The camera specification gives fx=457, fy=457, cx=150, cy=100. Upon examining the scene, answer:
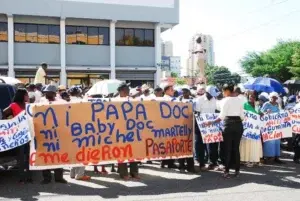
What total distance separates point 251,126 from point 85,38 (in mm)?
24659

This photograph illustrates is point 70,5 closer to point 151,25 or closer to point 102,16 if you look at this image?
point 102,16

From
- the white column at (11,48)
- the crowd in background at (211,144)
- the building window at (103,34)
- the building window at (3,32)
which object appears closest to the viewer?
the crowd in background at (211,144)

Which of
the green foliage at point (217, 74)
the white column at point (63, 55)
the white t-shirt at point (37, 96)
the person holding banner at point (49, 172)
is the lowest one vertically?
the person holding banner at point (49, 172)

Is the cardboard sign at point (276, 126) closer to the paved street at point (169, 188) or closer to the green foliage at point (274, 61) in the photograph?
the paved street at point (169, 188)

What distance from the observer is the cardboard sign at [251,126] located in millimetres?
10398

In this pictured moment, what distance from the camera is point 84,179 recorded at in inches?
349

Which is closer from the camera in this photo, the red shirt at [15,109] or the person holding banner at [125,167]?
the red shirt at [15,109]

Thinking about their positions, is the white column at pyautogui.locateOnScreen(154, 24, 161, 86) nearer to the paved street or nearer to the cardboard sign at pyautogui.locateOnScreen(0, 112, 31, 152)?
the paved street

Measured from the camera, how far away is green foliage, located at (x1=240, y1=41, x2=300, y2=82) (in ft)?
168

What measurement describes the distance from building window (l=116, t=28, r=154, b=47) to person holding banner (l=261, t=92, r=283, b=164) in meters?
24.4

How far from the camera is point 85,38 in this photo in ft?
110

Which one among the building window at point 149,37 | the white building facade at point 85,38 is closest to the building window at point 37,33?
the white building facade at point 85,38

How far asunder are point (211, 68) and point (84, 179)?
9765cm

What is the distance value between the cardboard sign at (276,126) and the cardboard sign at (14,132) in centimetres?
561
